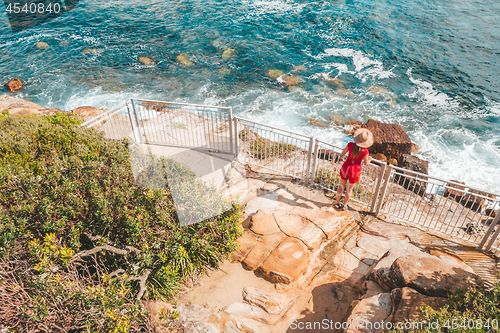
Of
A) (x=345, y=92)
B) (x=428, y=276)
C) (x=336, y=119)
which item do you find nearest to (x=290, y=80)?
(x=345, y=92)

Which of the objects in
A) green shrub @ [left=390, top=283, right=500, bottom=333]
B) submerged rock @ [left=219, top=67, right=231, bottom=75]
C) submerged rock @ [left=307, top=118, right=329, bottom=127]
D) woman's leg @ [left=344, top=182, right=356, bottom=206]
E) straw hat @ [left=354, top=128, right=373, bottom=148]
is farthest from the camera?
submerged rock @ [left=219, top=67, right=231, bottom=75]

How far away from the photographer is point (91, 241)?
5.80 metres

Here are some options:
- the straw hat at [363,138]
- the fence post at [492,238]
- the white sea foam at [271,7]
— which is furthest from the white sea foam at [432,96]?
the white sea foam at [271,7]

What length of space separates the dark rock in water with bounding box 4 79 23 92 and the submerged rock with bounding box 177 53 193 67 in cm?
1070

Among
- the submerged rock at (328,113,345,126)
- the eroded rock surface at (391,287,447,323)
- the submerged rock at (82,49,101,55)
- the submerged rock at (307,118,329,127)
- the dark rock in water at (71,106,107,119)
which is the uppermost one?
the eroded rock surface at (391,287,447,323)

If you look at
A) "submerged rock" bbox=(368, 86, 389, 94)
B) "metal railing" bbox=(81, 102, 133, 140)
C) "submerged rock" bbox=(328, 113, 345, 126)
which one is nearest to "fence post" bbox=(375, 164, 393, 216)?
"metal railing" bbox=(81, 102, 133, 140)

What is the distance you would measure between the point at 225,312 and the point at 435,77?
22849 millimetres

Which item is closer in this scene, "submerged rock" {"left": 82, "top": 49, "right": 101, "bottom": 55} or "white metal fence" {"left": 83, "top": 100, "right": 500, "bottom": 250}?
"white metal fence" {"left": 83, "top": 100, "right": 500, "bottom": 250}

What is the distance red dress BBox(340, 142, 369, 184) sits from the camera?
7.69 metres

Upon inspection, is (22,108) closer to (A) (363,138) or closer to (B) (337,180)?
(B) (337,180)

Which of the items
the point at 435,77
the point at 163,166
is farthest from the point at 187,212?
the point at 435,77

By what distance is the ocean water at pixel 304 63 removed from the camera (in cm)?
1845

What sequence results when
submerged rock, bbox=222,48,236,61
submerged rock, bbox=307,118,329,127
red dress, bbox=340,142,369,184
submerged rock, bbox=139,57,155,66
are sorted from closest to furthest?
red dress, bbox=340,142,369,184, submerged rock, bbox=307,118,329,127, submerged rock, bbox=139,57,155,66, submerged rock, bbox=222,48,236,61

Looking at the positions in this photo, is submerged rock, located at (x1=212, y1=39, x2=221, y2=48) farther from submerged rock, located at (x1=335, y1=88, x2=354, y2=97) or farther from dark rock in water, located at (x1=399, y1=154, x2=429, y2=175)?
dark rock in water, located at (x1=399, y1=154, x2=429, y2=175)
